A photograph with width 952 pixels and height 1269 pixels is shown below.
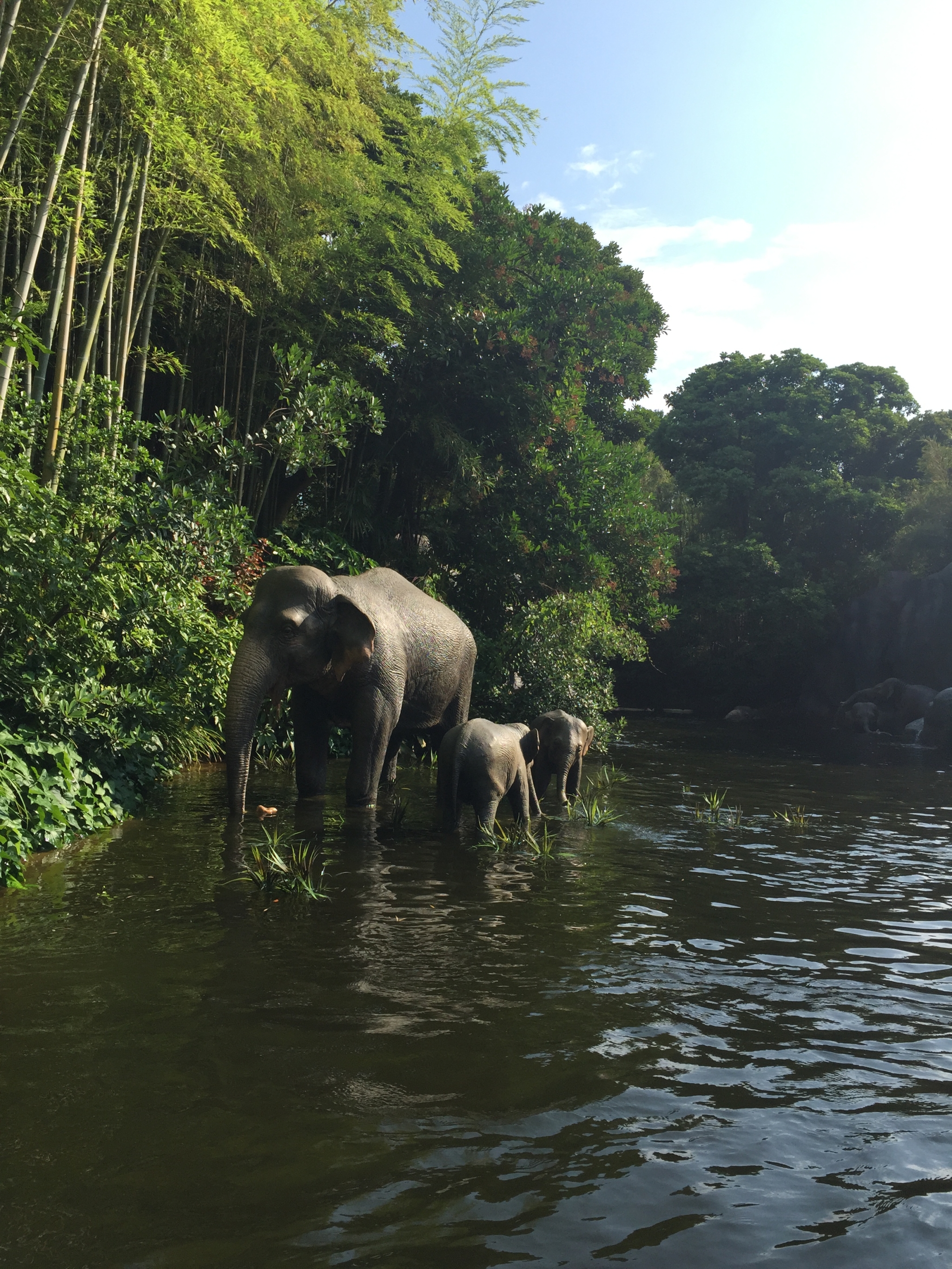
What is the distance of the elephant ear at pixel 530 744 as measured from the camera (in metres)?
9.05

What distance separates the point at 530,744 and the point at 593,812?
891 millimetres

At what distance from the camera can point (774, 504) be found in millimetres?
33281

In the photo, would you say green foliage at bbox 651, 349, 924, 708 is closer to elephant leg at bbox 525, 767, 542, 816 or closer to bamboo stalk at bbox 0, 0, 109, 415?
elephant leg at bbox 525, 767, 542, 816

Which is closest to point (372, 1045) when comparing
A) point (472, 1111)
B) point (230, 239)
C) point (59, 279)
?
point (472, 1111)

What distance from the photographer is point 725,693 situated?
107 ft

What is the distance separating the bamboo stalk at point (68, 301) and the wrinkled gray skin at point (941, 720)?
1955 centimetres

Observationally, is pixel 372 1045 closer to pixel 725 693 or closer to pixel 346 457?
pixel 346 457

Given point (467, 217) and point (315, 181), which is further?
point (467, 217)

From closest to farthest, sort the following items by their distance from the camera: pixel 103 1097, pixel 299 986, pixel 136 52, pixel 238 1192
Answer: pixel 238 1192
pixel 103 1097
pixel 299 986
pixel 136 52

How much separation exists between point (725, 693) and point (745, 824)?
935 inches

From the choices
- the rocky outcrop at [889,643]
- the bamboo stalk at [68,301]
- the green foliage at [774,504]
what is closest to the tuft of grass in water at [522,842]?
the bamboo stalk at [68,301]

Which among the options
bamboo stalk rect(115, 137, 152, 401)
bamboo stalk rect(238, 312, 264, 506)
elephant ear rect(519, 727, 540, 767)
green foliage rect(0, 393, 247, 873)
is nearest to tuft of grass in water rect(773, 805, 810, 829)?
elephant ear rect(519, 727, 540, 767)

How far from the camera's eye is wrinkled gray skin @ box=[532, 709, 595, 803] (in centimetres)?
1016

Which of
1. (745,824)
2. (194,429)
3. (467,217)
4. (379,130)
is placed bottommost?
(745,824)
